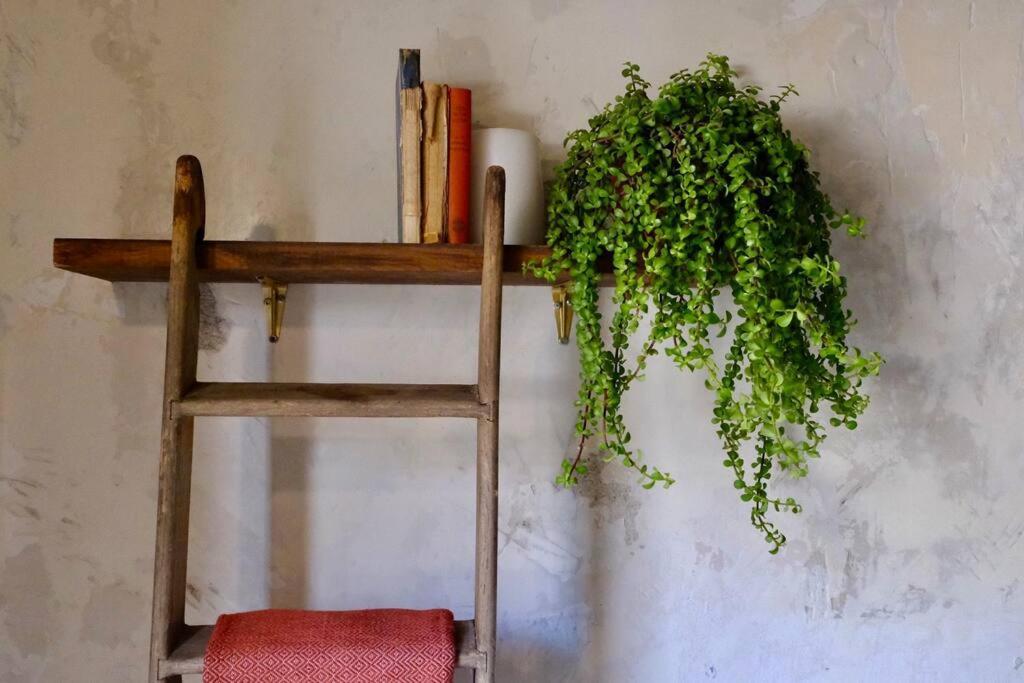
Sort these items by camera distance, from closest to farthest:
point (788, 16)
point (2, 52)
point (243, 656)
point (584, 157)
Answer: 1. point (243, 656)
2. point (584, 157)
3. point (2, 52)
4. point (788, 16)

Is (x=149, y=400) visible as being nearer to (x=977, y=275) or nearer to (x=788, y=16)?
(x=788, y=16)

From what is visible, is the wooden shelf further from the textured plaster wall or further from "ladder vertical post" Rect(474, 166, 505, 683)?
the textured plaster wall

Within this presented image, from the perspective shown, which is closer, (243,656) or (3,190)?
(243,656)

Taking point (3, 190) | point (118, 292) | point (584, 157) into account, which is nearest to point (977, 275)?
point (584, 157)

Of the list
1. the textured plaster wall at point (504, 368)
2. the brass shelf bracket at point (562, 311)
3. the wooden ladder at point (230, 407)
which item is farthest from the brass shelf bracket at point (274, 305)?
the brass shelf bracket at point (562, 311)

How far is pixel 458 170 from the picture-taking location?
0.94 m

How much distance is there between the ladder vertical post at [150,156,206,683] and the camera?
0.84m

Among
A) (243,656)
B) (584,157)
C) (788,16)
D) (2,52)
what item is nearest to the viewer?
(243,656)

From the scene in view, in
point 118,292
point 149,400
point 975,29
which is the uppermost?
point 975,29

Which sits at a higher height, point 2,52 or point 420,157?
point 2,52

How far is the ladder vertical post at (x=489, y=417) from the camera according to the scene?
2.86ft

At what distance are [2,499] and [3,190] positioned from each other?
426 mm

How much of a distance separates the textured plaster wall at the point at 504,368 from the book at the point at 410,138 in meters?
0.17

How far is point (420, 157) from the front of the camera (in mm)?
925
